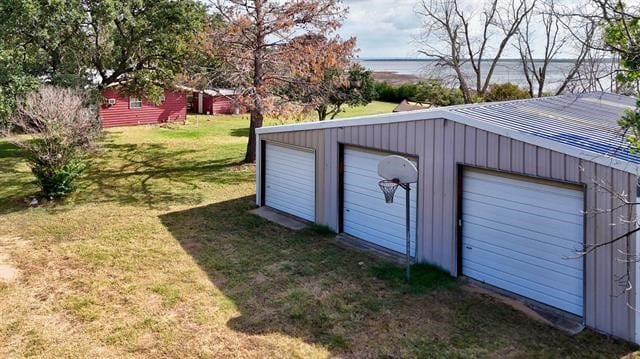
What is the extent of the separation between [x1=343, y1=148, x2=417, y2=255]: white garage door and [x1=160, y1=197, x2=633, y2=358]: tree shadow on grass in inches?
27.0

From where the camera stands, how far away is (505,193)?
26.3 ft

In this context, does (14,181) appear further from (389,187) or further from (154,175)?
(389,187)

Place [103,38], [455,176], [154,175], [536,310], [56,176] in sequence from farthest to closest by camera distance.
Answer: [103,38]
[154,175]
[56,176]
[455,176]
[536,310]

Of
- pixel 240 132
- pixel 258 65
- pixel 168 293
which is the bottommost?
pixel 168 293

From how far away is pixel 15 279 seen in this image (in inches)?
340

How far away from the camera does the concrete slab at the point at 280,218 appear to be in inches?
459

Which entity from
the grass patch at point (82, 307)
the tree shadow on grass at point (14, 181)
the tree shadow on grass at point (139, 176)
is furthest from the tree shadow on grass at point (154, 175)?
the grass patch at point (82, 307)

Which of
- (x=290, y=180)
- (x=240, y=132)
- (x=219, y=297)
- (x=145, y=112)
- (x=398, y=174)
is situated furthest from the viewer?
(x=145, y=112)

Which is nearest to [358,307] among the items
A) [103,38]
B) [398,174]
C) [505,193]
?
[398,174]

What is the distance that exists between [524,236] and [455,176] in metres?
1.41

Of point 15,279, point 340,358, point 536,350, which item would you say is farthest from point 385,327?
point 15,279

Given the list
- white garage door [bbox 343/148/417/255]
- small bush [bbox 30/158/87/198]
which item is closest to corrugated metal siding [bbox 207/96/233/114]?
small bush [bbox 30/158/87/198]

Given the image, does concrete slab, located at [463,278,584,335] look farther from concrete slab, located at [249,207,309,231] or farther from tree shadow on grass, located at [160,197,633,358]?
concrete slab, located at [249,207,309,231]

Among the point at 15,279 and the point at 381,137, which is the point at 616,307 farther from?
the point at 15,279
